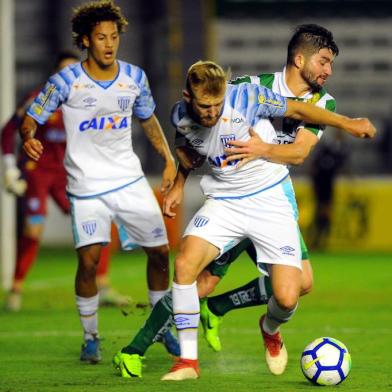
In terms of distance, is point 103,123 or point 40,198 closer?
point 103,123

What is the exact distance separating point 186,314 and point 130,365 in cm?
46

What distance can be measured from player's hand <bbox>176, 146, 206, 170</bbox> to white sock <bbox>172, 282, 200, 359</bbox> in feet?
2.33

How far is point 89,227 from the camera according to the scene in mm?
7461

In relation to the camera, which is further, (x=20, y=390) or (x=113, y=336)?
(x=113, y=336)

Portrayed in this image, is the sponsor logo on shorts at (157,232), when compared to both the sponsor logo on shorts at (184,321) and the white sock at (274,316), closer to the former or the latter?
the white sock at (274,316)

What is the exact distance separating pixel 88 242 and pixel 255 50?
41.9ft

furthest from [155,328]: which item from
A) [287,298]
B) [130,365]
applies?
[287,298]

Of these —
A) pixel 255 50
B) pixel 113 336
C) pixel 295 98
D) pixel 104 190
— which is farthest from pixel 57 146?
pixel 255 50

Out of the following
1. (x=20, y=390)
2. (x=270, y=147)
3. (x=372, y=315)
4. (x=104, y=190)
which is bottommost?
(x=372, y=315)

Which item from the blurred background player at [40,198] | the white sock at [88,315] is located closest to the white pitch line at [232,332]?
the white sock at [88,315]

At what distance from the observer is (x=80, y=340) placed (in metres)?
8.55

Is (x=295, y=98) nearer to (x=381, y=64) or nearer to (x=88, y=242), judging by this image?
(x=88, y=242)

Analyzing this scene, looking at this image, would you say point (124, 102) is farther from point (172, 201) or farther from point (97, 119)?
point (172, 201)

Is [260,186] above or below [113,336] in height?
above
